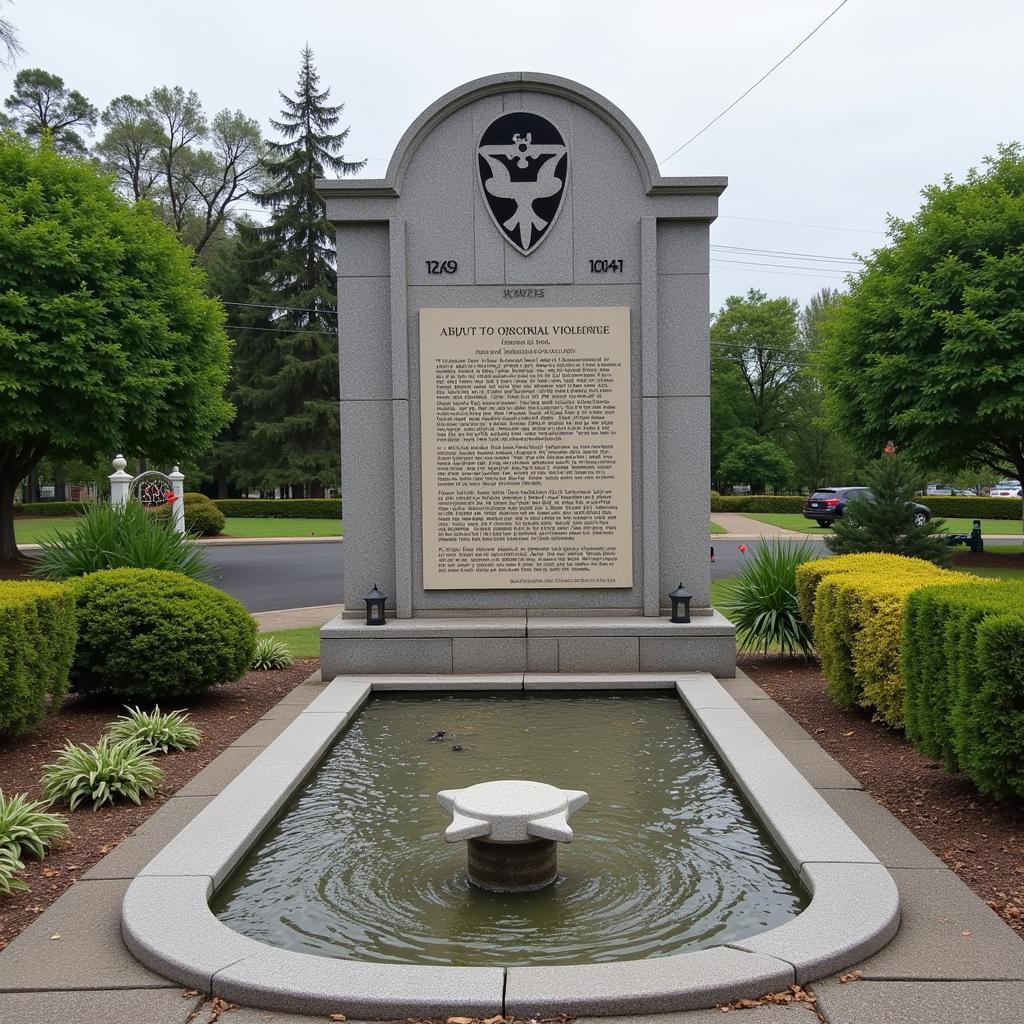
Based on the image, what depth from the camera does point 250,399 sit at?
166 feet

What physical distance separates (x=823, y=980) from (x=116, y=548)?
28.8 feet

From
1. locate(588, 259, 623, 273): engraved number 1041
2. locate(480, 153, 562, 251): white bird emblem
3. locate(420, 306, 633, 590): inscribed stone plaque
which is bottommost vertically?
locate(420, 306, 633, 590): inscribed stone plaque

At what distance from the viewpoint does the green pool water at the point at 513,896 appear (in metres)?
4.14

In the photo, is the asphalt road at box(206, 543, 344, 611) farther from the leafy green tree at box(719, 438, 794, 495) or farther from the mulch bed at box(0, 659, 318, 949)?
the leafy green tree at box(719, 438, 794, 495)

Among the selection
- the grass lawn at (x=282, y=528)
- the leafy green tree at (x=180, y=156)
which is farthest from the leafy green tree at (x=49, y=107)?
the grass lawn at (x=282, y=528)

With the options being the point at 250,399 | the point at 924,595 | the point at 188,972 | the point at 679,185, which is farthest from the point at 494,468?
the point at 250,399

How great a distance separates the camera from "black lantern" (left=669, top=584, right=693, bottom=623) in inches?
393

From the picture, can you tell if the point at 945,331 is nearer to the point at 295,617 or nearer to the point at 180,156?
the point at 295,617

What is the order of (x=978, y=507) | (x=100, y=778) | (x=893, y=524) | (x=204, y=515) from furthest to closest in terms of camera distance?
(x=978, y=507) → (x=204, y=515) → (x=893, y=524) → (x=100, y=778)

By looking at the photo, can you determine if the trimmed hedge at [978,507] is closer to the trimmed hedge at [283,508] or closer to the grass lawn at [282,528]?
the grass lawn at [282,528]

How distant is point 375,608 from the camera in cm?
1014

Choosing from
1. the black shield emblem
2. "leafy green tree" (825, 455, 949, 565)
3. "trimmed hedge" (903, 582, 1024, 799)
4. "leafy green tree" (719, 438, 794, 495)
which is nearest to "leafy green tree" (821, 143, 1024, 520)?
"leafy green tree" (825, 455, 949, 565)

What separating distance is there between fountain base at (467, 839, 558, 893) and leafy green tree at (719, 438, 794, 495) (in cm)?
5527

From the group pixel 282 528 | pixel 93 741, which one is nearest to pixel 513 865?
pixel 93 741
